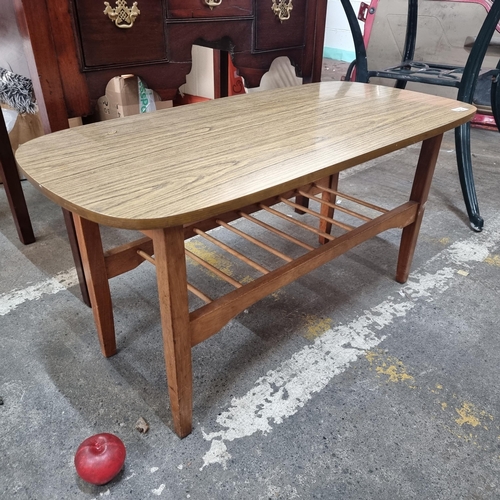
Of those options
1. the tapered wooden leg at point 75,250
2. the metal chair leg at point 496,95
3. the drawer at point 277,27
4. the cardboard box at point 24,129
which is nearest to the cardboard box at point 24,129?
the cardboard box at point 24,129

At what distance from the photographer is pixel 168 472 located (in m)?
0.87

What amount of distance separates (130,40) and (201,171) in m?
0.58

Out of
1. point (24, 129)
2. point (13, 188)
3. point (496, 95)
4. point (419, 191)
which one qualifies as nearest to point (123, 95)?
point (24, 129)

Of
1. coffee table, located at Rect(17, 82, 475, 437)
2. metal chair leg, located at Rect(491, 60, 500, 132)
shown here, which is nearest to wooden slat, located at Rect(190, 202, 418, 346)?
coffee table, located at Rect(17, 82, 475, 437)

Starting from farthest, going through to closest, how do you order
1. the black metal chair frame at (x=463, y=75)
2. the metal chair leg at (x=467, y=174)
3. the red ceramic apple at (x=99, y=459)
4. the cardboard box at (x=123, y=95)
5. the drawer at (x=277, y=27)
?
1. the cardboard box at (x=123, y=95)
2. the metal chair leg at (x=467, y=174)
3. the black metal chair frame at (x=463, y=75)
4. the drawer at (x=277, y=27)
5. the red ceramic apple at (x=99, y=459)

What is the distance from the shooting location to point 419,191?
1303mm

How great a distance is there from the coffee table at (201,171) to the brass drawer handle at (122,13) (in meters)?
0.24

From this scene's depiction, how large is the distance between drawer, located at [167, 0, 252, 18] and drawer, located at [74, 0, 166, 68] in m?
0.04

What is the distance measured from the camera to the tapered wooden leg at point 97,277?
0.95 m

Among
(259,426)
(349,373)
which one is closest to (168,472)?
(259,426)

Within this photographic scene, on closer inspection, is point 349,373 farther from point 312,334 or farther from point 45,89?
point 45,89

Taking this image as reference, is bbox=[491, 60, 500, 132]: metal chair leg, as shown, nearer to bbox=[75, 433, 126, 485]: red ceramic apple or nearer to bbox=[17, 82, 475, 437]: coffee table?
bbox=[17, 82, 475, 437]: coffee table

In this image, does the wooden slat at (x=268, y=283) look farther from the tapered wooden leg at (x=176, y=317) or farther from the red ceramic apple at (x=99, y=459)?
the red ceramic apple at (x=99, y=459)

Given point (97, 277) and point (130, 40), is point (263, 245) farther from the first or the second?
point (130, 40)
